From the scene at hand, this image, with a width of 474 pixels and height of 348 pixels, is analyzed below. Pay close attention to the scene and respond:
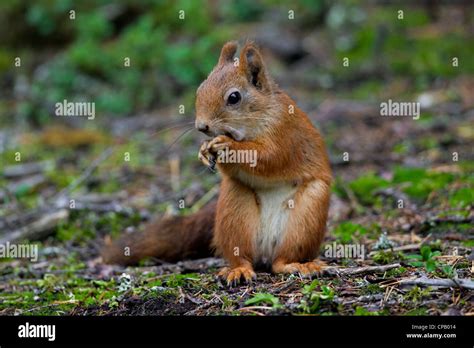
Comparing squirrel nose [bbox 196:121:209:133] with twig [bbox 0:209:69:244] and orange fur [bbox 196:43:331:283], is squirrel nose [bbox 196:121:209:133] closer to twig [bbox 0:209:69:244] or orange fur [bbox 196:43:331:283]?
orange fur [bbox 196:43:331:283]

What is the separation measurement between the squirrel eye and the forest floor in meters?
0.34

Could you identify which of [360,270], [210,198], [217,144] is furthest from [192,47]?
[360,270]

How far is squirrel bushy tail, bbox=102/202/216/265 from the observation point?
4625mm

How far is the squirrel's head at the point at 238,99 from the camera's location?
3.88 m

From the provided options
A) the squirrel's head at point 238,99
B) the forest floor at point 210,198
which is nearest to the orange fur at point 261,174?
the squirrel's head at point 238,99

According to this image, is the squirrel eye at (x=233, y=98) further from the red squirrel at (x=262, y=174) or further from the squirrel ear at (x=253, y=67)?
the squirrel ear at (x=253, y=67)

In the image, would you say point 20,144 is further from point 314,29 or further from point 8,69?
point 314,29

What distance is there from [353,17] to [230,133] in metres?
7.34

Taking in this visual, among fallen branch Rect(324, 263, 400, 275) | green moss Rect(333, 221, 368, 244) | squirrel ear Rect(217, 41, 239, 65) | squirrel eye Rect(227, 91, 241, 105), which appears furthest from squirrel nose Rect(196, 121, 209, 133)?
green moss Rect(333, 221, 368, 244)

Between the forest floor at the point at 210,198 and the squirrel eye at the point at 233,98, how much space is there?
342 millimetres

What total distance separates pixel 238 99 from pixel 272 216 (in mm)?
714

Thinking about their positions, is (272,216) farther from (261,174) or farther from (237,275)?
(237,275)

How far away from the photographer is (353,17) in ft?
35.1
